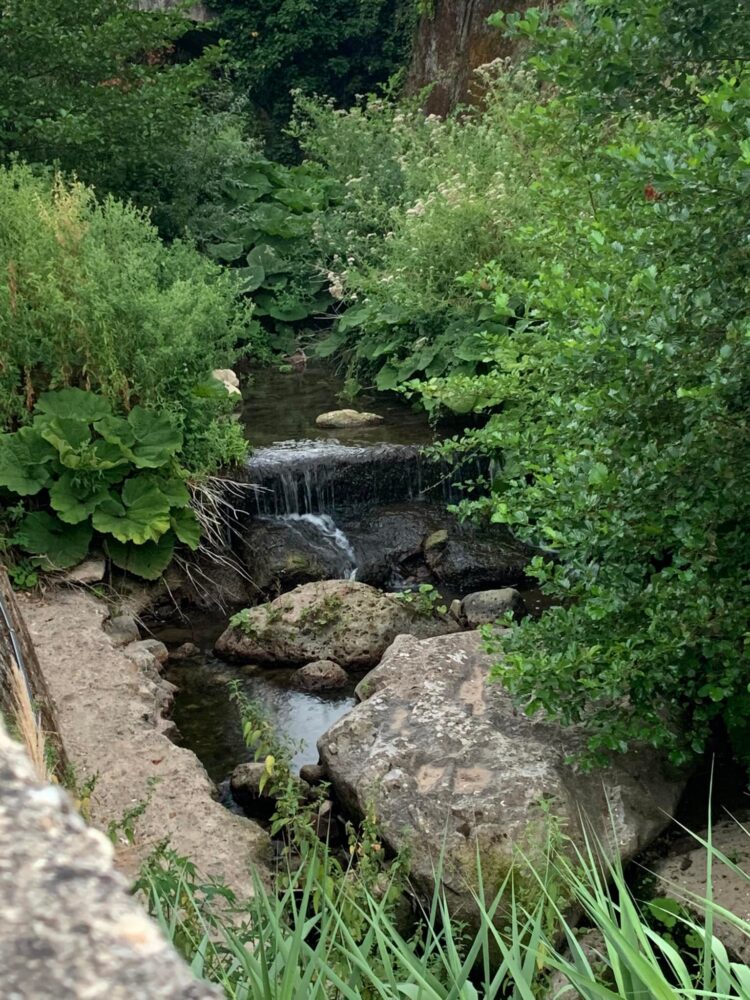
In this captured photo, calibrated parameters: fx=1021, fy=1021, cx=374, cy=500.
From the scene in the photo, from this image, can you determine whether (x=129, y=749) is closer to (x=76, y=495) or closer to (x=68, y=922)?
(x=76, y=495)

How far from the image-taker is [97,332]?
7.41 metres

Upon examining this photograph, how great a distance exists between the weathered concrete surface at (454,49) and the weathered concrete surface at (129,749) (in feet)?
38.6

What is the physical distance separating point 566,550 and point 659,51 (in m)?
1.82

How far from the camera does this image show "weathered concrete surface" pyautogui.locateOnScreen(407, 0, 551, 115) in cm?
1541

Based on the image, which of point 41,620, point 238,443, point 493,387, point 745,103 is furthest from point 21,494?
point 745,103

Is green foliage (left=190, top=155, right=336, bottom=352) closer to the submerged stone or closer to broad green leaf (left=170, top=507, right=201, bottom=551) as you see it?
the submerged stone

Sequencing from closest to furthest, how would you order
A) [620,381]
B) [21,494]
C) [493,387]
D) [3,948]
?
[3,948], [620,381], [493,387], [21,494]

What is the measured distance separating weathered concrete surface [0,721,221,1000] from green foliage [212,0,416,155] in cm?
2089

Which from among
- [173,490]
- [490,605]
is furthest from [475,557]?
[173,490]

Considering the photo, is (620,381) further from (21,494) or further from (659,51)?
(21,494)

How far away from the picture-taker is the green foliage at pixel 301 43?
20.0 meters

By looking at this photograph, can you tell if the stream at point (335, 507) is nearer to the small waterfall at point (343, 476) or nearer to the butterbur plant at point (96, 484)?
the small waterfall at point (343, 476)

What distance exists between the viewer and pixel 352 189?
13836mm

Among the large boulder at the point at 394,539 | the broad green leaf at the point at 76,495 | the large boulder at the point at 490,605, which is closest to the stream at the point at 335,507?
the large boulder at the point at 394,539
